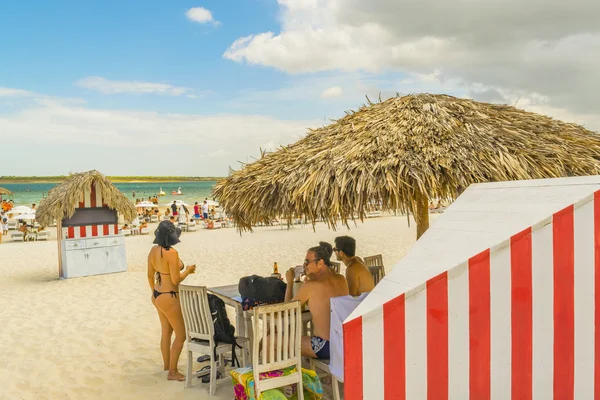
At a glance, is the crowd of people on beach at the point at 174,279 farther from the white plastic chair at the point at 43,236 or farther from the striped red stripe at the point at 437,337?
the white plastic chair at the point at 43,236

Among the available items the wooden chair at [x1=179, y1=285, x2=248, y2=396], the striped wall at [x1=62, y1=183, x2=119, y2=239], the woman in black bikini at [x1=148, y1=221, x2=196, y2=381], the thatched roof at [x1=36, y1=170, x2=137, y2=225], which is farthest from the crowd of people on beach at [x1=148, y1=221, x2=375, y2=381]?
the striped wall at [x1=62, y1=183, x2=119, y2=239]

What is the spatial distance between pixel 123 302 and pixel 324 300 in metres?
5.40

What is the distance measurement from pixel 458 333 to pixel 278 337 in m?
1.87

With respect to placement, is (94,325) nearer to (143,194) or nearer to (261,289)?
(261,289)

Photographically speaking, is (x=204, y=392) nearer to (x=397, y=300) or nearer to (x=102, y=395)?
(x=102, y=395)

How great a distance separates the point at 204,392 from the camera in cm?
419

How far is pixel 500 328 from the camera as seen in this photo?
192 centimetres

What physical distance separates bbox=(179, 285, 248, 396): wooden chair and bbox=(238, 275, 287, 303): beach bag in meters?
0.34

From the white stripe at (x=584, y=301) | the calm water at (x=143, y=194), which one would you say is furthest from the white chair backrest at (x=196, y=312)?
the calm water at (x=143, y=194)

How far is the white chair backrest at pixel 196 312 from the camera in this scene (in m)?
4.04


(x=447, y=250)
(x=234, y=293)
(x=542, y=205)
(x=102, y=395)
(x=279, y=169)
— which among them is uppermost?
(x=279, y=169)

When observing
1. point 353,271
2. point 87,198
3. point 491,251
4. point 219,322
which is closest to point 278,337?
point 219,322

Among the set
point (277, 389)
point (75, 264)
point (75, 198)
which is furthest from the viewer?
point (75, 264)

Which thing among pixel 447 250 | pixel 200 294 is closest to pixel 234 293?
pixel 200 294
